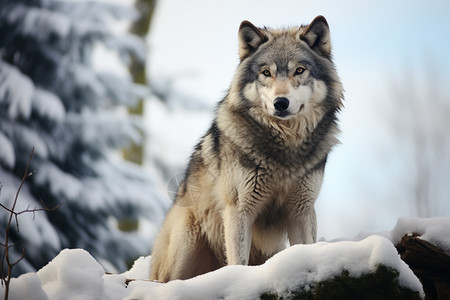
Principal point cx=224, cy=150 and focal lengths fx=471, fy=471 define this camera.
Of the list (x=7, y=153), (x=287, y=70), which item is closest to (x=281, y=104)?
(x=287, y=70)

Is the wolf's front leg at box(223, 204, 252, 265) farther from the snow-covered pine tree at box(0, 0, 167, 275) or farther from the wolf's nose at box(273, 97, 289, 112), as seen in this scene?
the snow-covered pine tree at box(0, 0, 167, 275)

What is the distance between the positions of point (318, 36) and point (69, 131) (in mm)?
6218

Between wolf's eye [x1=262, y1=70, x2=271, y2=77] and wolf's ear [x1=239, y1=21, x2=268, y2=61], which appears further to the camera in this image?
wolf's ear [x1=239, y1=21, x2=268, y2=61]

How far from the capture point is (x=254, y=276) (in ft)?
8.57

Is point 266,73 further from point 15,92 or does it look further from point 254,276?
point 15,92

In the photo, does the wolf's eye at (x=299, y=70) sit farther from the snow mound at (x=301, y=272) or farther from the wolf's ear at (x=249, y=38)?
the snow mound at (x=301, y=272)

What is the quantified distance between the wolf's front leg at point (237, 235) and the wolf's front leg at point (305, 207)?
1.36 feet

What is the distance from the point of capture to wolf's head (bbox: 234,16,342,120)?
3.73 meters

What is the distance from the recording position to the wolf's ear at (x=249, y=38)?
13.5 ft

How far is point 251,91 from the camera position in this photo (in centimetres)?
398

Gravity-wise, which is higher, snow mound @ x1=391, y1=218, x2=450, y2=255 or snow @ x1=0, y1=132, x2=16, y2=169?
snow @ x1=0, y1=132, x2=16, y2=169

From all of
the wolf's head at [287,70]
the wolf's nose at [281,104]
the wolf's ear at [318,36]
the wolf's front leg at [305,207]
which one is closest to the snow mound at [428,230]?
the wolf's front leg at [305,207]

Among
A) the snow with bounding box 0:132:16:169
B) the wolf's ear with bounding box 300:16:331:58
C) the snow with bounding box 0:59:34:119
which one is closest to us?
the wolf's ear with bounding box 300:16:331:58

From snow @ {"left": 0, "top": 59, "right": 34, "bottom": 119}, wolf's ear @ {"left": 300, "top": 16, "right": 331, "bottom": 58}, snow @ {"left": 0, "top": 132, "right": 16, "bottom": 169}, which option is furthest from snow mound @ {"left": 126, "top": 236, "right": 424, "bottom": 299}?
snow @ {"left": 0, "top": 59, "right": 34, "bottom": 119}
